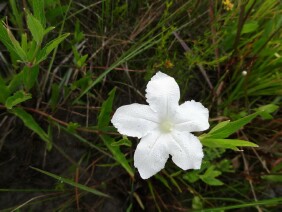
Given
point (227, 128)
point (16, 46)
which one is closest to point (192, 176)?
point (227, 128)

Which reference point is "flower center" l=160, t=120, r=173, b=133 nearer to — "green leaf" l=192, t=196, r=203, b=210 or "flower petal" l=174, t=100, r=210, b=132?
"flower petal" l=174, t=100, r=210, b=132

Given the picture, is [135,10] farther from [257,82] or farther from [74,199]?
[74,199]

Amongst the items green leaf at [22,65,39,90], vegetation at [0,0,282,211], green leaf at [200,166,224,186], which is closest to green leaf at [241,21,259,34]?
vegetation at [0,0,282,211]

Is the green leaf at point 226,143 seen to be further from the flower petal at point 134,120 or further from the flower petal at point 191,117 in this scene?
the flower petal at point 134,120

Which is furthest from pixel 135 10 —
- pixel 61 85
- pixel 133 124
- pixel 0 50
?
pixel 133 124

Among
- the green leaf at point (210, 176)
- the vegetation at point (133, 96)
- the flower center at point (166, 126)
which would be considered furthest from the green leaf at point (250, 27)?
the flower center at point (166, 126)

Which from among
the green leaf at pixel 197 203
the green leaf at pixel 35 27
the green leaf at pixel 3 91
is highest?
the green leaf at pixel 35 27

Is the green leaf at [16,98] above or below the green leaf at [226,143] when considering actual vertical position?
above

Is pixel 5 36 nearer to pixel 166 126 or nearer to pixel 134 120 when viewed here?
pixel 134 120

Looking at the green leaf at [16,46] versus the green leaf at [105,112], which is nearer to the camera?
the green leaf at [16,46]
